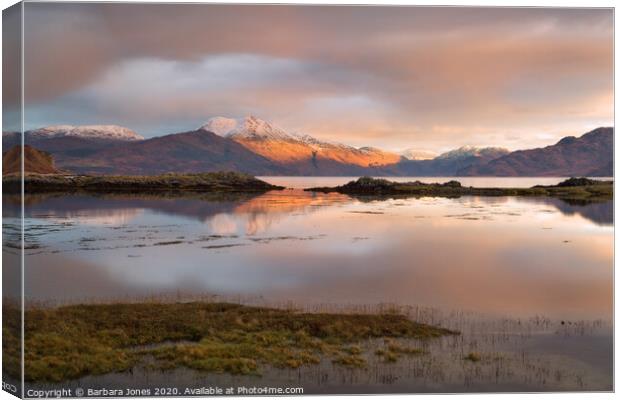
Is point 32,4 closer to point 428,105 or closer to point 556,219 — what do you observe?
point 428,105

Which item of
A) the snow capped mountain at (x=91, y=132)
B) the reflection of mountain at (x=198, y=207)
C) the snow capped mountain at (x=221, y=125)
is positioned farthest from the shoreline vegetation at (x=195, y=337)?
the snow capped mountain at (x=221, y=125)

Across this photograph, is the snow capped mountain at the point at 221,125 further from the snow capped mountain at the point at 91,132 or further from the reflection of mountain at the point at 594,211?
the reflection of mountain at the point at 594,211

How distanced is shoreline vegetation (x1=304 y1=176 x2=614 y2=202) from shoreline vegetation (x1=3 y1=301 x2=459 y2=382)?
3285mm

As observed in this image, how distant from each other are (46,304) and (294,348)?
5119 millimetres

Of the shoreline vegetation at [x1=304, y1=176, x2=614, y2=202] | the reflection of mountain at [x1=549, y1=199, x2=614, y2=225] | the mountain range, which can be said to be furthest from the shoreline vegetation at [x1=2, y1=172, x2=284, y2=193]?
the reflection of mountain at [x1=549, y1=199, x2=614, y2=225]

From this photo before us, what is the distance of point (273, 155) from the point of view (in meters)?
13.1

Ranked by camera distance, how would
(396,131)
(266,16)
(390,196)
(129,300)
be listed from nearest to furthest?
(266,16)
(129,300)
(396,131)
(390,196)

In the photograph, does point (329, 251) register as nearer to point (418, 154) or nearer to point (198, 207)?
point (418, 154)

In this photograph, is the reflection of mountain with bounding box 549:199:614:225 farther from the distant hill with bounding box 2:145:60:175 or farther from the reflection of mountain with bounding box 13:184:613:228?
the distant hill with bounding box 2:145:60:175

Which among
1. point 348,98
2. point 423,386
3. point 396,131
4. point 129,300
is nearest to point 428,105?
point 396,131

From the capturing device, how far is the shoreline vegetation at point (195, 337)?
34.6 feet

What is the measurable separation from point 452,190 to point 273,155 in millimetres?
4420

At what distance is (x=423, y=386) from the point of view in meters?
10.7

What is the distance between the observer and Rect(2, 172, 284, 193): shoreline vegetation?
12609mm
